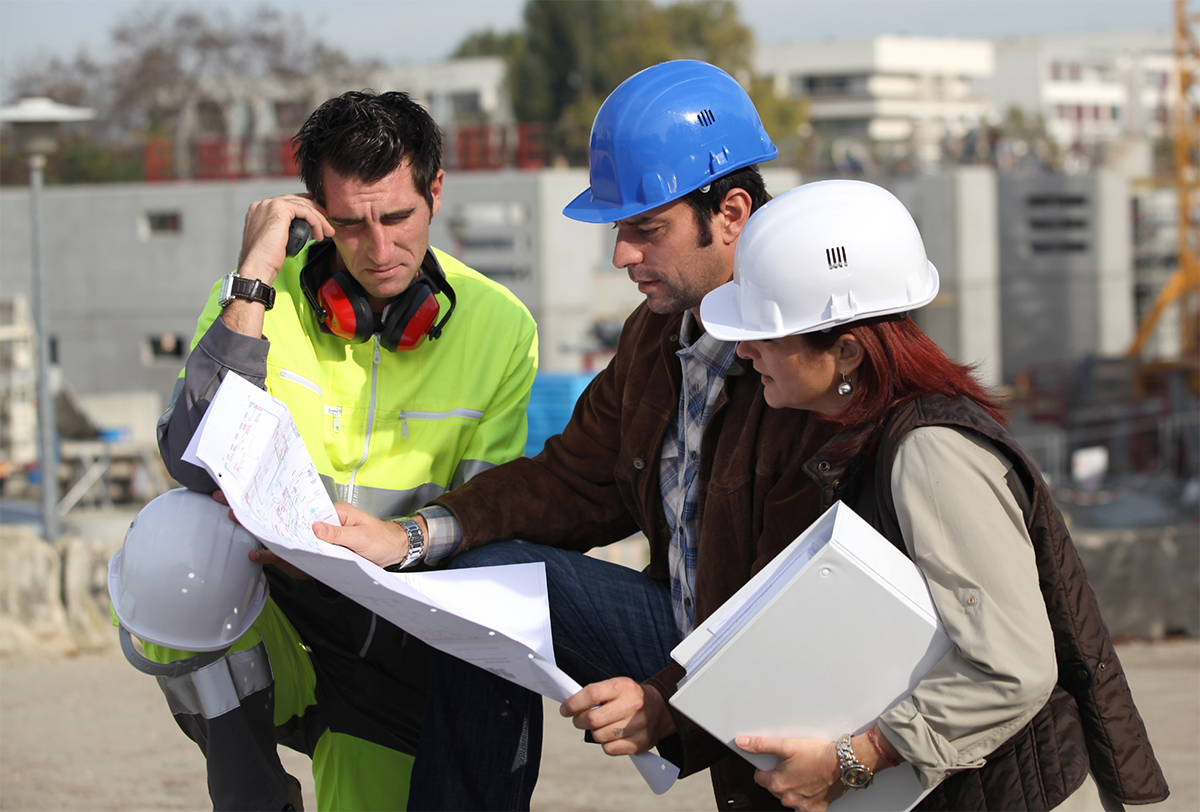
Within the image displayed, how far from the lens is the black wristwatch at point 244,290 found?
8.83 ft

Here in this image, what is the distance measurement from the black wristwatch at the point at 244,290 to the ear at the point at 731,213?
3.49ft

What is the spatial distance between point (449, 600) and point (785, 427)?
2.58ft

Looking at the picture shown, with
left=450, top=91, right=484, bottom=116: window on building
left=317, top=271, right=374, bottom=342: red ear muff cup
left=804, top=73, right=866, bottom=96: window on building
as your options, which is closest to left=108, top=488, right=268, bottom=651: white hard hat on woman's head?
left=317, top=271, right=374, bottom=342: red ear muff cup

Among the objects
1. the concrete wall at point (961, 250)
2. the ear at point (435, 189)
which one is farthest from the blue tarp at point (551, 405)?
the concrete wall at point (961, 250)

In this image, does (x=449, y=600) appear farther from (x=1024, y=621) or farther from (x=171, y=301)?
(x=171, y=301)

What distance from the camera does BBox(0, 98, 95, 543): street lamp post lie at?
30.3 ft

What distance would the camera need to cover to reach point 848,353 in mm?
2227

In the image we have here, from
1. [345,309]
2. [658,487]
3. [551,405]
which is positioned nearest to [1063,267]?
[551,405]

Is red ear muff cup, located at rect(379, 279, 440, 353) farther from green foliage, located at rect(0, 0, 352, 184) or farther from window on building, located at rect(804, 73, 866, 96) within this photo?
window on building, located at rect(804, 73, 866, 96)

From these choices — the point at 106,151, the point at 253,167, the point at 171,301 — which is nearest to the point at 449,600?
the point at 171,301

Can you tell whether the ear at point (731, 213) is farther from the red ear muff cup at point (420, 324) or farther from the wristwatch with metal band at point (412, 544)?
the wristwatch with metal band at point (412, 544)

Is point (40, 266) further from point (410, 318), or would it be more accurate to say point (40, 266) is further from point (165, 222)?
point (165, 222)

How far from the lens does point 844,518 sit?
2.01 m

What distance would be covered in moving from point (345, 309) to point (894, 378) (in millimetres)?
1390
